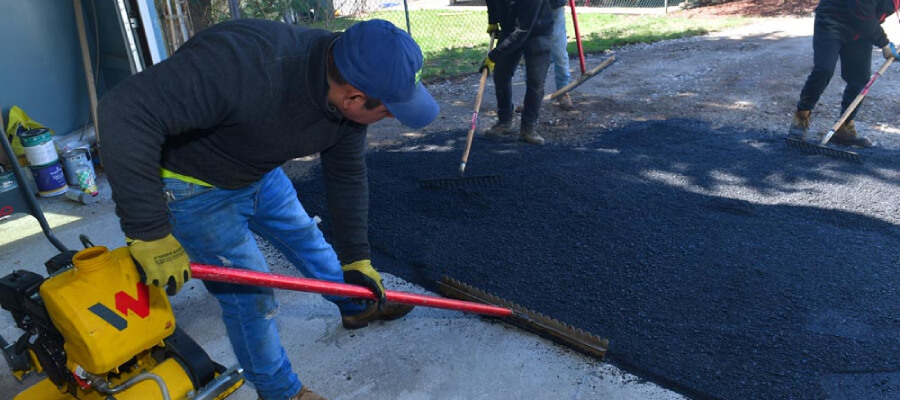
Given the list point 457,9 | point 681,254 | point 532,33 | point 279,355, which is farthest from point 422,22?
point 279,355

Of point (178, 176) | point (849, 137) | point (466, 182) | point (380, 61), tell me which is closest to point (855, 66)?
point (849, 137)

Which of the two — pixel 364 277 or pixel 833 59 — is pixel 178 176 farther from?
pixel 833 59

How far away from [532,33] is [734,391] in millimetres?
3413

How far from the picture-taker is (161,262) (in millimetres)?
1656

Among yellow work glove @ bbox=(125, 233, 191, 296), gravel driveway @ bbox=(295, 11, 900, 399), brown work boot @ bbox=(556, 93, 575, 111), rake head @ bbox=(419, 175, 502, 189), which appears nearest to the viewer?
yellow work glove @ bbox=(125, 233, 191, 296)

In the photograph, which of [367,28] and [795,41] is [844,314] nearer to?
[367,28]

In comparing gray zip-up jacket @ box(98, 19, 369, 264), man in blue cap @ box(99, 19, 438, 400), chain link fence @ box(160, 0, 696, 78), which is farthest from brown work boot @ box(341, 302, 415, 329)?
chain link fence @ box(160, 0, 696, 78)

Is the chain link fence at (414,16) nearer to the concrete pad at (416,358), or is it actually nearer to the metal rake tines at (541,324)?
the concrete pad at (416,358)

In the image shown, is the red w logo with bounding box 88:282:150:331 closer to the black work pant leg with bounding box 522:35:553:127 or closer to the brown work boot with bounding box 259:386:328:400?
the brown work boot with bounding box 259:386:328:400

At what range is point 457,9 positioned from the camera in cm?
1339

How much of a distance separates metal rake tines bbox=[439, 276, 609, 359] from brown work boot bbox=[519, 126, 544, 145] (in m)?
2.49

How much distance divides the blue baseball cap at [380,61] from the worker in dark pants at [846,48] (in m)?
4.42

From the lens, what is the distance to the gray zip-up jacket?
5.11ft

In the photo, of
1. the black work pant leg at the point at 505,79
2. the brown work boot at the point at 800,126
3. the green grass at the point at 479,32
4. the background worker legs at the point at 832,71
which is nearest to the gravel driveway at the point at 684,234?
the brown work boot at the point at 800,126
